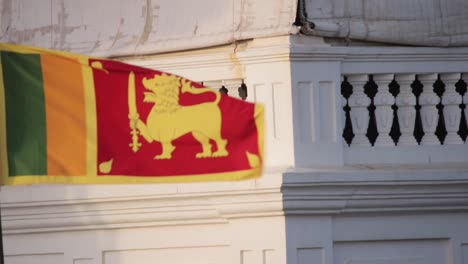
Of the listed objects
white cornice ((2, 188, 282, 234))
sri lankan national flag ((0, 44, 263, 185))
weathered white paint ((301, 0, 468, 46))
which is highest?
weathered white paint ((301, 0, 468, 46))

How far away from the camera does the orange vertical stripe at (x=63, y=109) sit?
8422mm

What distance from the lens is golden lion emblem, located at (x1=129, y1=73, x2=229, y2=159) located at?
841 centimetres

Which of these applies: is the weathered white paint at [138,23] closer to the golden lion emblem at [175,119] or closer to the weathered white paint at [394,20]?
the weathered white paint at [394,20]

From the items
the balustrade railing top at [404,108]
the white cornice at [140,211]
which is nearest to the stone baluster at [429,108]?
the balustrade railing top at [404,108]

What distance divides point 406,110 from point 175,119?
125 inches

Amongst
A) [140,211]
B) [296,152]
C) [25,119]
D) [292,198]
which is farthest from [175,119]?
[140,211]

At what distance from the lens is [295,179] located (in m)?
10.7

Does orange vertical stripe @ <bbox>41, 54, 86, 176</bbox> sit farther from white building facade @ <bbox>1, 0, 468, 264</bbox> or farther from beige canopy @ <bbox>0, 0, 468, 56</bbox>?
beige canopy @ <bbox>0, 0, 468, 56</bbox>

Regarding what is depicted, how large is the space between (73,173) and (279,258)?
8.80 ft

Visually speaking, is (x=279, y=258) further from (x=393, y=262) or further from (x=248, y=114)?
(x=248, y=114)

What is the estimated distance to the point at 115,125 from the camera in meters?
8.45

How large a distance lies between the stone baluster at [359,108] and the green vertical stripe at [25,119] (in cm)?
317

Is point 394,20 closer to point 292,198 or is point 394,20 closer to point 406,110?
point 406,110

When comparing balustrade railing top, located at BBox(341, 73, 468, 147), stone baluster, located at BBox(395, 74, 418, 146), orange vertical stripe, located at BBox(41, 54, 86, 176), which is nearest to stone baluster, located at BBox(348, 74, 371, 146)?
balustrade railing top, located at BBox(341, 73, 468, 147)
